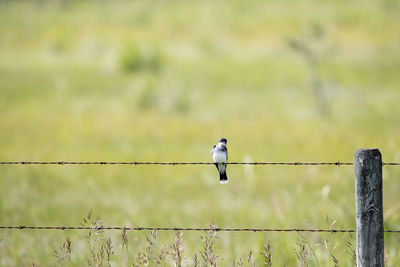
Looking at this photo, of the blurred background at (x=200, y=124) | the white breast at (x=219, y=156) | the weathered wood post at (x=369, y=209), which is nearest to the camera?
the weathered wood post at (x=369, y=209)

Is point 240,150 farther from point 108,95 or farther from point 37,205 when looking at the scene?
point 108,95

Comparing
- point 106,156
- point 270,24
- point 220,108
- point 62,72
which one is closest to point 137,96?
point 220,108

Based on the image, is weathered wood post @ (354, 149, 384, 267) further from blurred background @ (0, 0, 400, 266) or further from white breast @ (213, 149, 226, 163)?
white breast @ (213, 149, 226, 163)

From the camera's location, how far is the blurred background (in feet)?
23.8

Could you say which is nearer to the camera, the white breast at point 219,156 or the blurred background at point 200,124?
the white breast at point 219,156

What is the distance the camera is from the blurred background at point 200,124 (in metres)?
7.26

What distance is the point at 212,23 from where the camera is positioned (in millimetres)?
32188

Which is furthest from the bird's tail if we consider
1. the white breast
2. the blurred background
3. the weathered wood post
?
the weathered wood post

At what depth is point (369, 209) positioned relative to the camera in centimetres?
351

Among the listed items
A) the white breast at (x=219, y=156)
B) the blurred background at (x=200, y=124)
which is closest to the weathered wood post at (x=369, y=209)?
the blurred background at (x=200, y=124)

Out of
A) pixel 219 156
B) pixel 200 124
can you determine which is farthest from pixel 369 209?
pixel 200 124

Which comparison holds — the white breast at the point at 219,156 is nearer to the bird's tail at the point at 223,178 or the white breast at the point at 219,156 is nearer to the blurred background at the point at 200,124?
the bird's tail at the point at 223,178

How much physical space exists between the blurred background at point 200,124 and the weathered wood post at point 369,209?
0.40 meters

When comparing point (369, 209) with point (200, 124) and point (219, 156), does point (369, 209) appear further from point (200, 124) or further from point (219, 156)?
point (200, 124)
